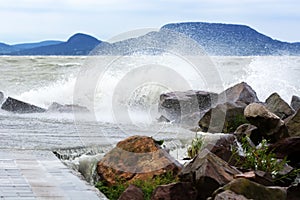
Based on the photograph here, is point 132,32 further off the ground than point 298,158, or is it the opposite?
point 132,32

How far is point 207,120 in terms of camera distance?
12.6 metres

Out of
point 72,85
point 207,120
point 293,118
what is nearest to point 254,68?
point 72,85

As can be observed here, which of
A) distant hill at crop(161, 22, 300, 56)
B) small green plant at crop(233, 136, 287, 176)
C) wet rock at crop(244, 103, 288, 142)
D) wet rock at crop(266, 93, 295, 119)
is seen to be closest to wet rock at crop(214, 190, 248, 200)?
small green plant at crop(233, 136, 287, 176)

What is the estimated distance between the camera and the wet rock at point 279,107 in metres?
12.6

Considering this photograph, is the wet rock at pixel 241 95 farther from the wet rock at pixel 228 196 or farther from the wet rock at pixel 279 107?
the wet rock at pixel 228 196

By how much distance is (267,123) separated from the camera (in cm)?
983

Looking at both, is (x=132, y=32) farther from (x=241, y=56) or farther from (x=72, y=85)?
(x=241, y=56)

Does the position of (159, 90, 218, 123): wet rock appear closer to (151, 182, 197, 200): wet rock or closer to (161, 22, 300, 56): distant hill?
(151, 182, 197, 200): wet rock

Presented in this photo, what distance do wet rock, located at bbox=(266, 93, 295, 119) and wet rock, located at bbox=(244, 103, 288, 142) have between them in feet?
8.49

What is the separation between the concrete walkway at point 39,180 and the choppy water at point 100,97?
4.14ft

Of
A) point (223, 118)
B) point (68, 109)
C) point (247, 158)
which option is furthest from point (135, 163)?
point (68, 109)

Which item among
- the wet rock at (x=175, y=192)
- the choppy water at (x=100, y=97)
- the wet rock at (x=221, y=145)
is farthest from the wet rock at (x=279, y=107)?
the wet rock at (x=175, y=192)

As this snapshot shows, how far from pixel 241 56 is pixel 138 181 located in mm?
35984

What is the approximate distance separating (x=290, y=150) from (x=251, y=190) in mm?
2944
